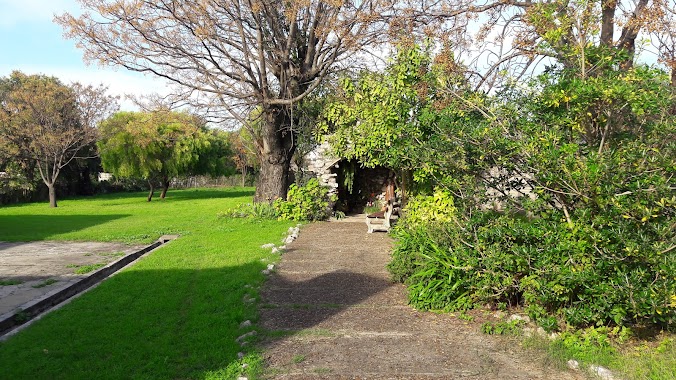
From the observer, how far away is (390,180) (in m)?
19.7

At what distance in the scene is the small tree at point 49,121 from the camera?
27094 mm

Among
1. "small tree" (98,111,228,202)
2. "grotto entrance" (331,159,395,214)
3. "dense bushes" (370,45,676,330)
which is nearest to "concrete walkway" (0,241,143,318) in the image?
"dense bushes" (370,45,676,330)

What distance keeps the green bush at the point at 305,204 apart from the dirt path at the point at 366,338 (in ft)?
28.2

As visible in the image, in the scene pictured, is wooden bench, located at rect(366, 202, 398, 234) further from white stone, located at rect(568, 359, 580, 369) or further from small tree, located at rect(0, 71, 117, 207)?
small tree, located at rect(0, 71, 117, 207)

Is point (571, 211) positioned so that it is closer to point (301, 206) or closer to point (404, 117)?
point (404, 117)

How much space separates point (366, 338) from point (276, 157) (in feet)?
43.5

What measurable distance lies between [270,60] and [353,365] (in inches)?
540

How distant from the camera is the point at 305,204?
55.5ft

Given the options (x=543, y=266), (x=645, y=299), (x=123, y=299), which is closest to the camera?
(x=645, y=299)

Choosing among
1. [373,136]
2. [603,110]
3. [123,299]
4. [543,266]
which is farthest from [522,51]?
[123,299]

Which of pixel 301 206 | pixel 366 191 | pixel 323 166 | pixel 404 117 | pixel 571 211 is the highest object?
pixel 404 117

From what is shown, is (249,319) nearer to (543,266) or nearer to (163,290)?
(163,290)

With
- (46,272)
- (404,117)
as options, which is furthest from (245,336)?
(404,117)

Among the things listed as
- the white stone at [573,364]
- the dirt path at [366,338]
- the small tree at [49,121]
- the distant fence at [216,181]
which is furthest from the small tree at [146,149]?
the white stone at [573,364]
